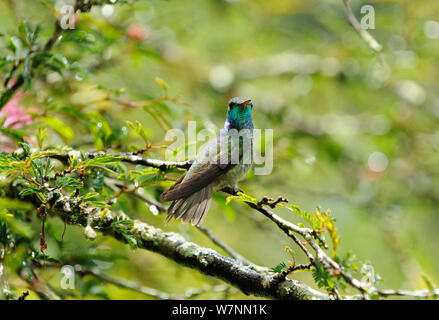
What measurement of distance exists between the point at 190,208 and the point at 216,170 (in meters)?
0.23

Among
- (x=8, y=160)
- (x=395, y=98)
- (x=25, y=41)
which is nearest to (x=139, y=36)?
(x=25, y=41)

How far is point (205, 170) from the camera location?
91.4 inches

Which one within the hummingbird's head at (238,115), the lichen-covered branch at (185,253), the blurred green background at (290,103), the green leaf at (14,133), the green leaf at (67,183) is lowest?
the lichen-covered branch at (185,253)

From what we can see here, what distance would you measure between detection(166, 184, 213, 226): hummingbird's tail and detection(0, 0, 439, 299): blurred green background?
2.02 ft

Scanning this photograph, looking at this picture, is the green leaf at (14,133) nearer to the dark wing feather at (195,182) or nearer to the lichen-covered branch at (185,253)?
the lichen-covered branch at (185,253)

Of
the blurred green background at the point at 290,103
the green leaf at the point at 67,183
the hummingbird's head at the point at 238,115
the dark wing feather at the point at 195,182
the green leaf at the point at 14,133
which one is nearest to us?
the green leaf at the point at 67,183

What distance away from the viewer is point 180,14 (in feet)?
15.1

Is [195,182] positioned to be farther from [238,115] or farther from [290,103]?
[290,103]

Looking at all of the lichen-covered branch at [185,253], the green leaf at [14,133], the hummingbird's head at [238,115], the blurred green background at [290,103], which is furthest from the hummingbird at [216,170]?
the green leaf at [14,133]

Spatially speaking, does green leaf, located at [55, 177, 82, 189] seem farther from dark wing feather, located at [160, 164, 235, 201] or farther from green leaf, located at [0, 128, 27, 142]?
green leaf, located at [0, 128, 27, 142]

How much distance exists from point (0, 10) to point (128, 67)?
4.13 ft

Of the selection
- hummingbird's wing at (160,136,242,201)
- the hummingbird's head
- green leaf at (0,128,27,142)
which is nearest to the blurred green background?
the hummingbird's head

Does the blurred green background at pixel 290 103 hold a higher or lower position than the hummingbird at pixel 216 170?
higher

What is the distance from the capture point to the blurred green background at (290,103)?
3527 millimetres
